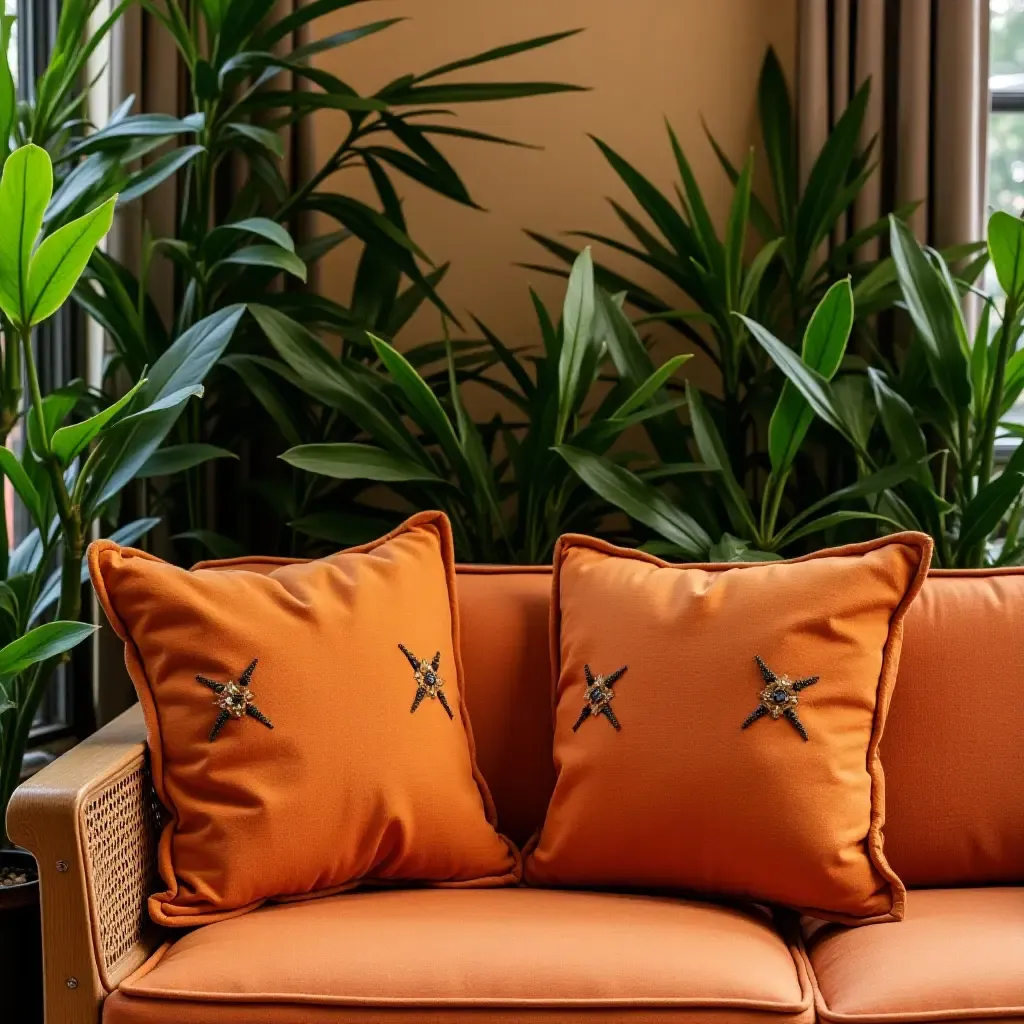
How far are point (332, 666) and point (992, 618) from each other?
2.74 feet

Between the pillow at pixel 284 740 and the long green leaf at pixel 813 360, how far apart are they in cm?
61

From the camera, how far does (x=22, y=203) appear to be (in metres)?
1.34

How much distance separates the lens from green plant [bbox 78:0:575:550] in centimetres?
190

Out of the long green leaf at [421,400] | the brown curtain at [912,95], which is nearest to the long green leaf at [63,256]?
the long green leaf at [421,400]

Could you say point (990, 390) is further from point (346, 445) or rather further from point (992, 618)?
point (346, 445)

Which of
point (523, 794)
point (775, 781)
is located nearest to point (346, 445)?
point (523, 794)

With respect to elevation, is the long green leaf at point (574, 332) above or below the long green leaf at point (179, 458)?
above

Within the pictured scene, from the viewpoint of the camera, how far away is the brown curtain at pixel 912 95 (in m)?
2.21

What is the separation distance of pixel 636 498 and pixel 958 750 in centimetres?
56

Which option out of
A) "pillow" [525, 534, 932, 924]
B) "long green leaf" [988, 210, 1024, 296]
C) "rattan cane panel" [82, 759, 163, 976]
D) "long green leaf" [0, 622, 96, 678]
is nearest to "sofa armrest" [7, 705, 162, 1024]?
"rattan cane panel" [82, 759, 163, 976]

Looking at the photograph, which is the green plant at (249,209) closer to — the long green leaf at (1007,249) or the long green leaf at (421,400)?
the long green leaf at (421,400)

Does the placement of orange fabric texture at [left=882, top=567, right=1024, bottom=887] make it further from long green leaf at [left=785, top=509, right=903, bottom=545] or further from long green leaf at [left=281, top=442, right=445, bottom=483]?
long green leaf at [left=281, top=442, right=445, bottom=483]

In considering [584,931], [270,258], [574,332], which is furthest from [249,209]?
[584,931]

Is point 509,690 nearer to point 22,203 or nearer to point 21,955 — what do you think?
point 21,955
